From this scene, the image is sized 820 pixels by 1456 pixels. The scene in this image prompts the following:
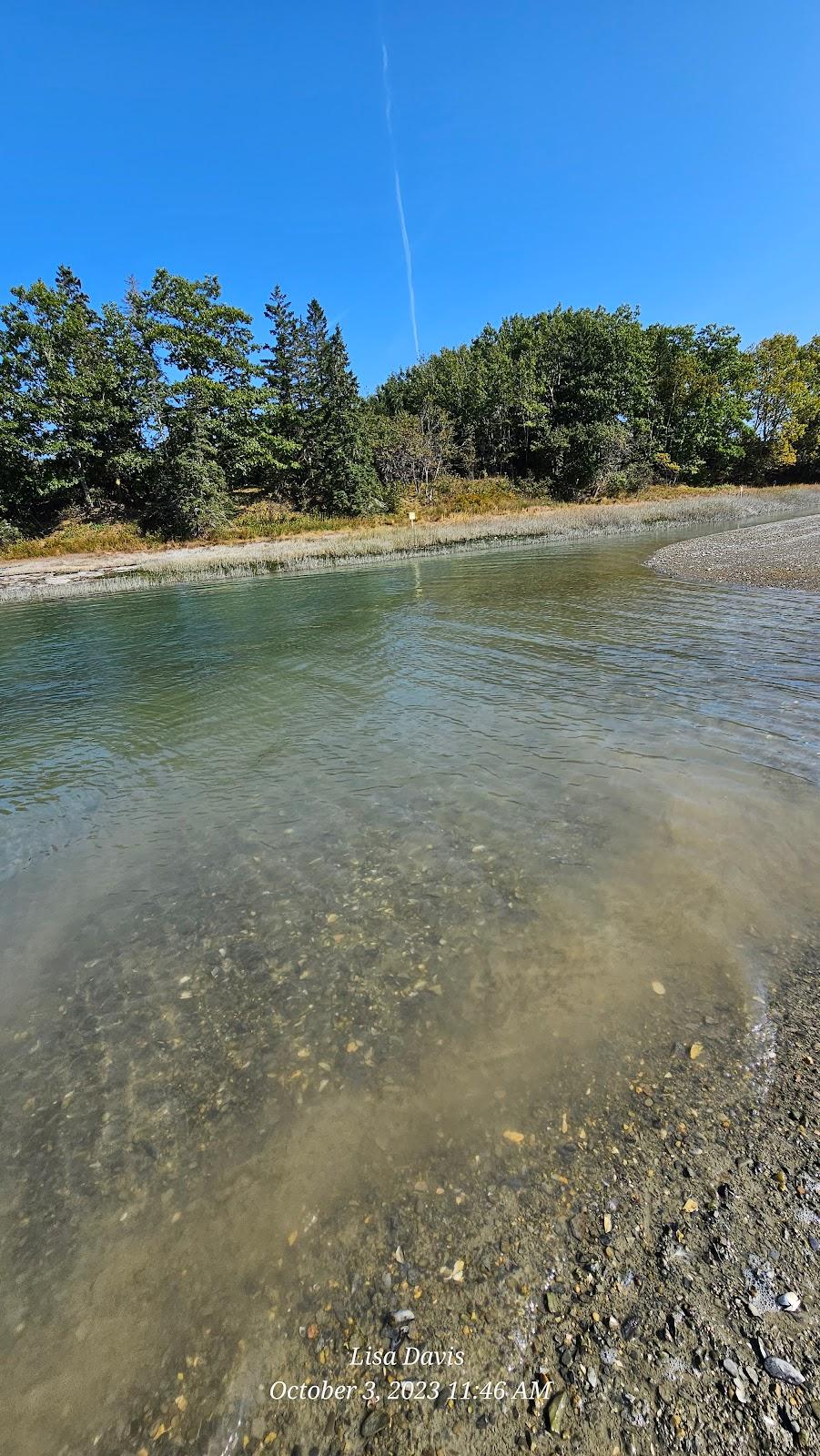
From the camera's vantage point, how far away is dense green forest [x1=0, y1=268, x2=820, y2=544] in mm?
51438

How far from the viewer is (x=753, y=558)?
22.1 meters

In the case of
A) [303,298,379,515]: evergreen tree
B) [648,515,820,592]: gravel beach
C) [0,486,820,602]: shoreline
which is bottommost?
[648,515,820,592]: gravel beach

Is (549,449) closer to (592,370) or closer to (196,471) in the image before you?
(592,370)

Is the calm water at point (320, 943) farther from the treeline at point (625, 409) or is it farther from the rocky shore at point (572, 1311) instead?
the treeline at point (625, 409)

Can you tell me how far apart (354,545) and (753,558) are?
28.5 metres

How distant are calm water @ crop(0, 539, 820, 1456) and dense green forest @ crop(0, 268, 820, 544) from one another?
48.6 m

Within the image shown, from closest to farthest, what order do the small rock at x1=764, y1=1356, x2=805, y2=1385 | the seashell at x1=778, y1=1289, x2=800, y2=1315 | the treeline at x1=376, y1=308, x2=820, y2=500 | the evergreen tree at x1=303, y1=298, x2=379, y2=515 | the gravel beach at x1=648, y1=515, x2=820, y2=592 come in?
the small rock at x1=764, y1=1356, x2=805, y2=1385
the seashell at x1=778, y1=1289, x2=800, y2=1315
the gravel beach at x1=648, y1=515, x2=820, y2=592
the evergreen tree at x1=303, y1=298, x2=379, y2=515
the treeline at x1=376, y1=308, x2=820, y2=500

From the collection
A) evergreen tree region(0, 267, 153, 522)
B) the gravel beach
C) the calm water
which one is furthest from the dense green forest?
the calm water

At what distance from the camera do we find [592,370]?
223ft

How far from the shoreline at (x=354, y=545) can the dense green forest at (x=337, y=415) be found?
781 centimetres

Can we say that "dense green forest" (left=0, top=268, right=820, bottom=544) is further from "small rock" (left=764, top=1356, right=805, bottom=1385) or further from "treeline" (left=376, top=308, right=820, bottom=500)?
"small rock" (left=764, top=1356, right=805, bottom=1385)

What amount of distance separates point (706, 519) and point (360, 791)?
50638mm

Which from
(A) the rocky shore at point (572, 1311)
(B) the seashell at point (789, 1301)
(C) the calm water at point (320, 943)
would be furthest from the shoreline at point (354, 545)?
(B) the seashell at point (789, 1301)

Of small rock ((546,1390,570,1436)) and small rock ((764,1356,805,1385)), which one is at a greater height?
small rock ((764,1356,805,1385))
